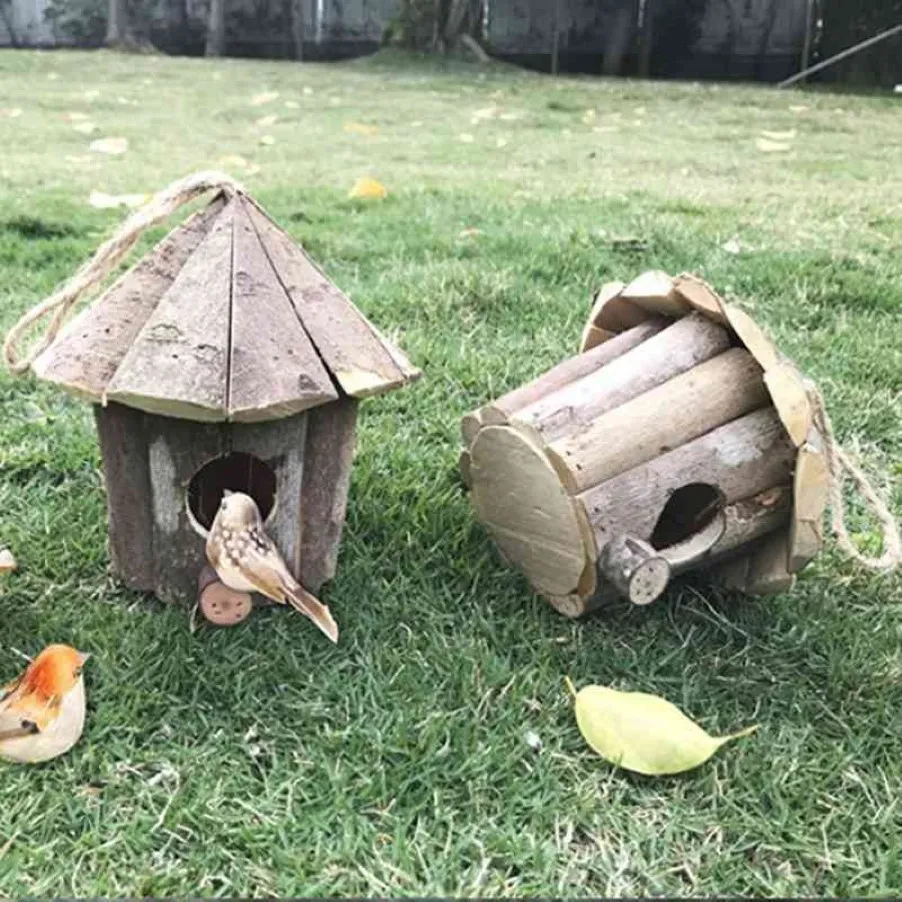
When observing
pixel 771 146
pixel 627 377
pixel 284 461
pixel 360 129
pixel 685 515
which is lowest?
pixel 360 129

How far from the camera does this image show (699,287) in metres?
1.86

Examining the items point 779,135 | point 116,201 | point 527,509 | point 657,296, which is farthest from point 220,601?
point 779,135

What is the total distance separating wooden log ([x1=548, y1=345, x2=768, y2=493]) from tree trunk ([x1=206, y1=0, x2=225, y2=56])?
15.3m

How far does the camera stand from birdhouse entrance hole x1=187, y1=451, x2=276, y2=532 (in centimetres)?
196

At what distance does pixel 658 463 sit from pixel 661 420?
64 mm

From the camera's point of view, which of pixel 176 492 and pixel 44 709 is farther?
pixel 176 492

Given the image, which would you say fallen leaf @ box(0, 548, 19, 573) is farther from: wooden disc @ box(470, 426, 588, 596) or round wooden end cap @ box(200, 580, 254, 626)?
wooden disc @ box(470, 426, 588, 596)

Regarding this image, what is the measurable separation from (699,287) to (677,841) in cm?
84

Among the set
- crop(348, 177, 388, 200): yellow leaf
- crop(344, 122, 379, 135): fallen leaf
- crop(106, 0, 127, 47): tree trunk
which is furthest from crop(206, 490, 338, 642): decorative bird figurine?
crop(106, 0, 127, 47): tree trunk

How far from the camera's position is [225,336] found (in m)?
1.66

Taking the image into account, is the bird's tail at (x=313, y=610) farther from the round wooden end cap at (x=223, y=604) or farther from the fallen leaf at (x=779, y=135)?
the fallen leaf at (x=779, y=135)

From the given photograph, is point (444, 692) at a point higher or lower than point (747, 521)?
lower

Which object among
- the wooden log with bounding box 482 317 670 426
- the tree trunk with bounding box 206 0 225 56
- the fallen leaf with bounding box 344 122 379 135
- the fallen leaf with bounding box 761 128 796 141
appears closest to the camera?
the wooden log with bounding box 482 317 670 426

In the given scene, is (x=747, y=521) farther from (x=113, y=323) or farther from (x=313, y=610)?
(x=113, y=323)
